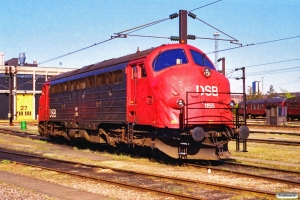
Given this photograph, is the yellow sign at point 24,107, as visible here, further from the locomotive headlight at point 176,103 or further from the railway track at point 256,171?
the locomotive headlight at point 176,103

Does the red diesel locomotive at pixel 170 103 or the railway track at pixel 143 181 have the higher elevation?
the red diesel locomotive at pixel 170 103

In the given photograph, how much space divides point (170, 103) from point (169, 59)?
1.95 meters

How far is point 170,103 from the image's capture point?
13945 millimetres

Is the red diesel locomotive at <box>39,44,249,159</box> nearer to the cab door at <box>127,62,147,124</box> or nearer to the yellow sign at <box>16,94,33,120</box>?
the cab door at <box>127,62,147,124</box>

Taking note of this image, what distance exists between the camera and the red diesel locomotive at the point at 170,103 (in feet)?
46.1

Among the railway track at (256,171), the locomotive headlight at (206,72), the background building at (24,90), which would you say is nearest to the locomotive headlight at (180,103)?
the locomotive headlight at (206,72)

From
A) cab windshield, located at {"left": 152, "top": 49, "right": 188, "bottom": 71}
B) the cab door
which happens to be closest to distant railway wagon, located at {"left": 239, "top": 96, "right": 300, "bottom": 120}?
the cab door

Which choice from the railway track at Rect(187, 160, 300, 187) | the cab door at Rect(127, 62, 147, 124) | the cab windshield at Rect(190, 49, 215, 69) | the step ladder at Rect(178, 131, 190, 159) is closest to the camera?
the railway track at Rect(187, 160, 300, 187)

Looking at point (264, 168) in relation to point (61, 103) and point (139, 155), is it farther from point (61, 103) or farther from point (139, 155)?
point (61, 103)

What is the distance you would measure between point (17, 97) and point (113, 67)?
186ft

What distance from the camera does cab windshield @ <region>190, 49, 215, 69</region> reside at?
50.6 ft

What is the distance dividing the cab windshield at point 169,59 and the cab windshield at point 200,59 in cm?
46

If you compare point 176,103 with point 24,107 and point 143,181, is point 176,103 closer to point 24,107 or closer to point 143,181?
point 143,181

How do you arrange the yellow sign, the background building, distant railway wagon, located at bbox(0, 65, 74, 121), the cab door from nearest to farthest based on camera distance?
the cab door < the background building < distant railway wagon, located at bbox(0, 65, 74, 121) < the yellow sign
